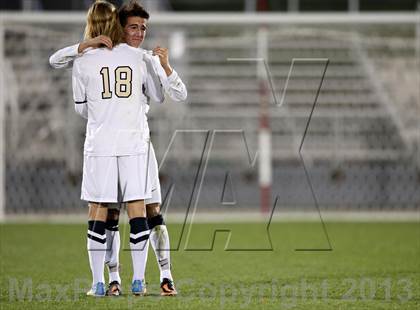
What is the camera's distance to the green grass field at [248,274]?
449 cm

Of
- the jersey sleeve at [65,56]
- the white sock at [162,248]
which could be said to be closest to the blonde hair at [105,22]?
the jersey sleeve at [65,56]

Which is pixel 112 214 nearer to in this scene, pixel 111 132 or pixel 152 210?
pixel 152 210

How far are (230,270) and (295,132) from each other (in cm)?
701

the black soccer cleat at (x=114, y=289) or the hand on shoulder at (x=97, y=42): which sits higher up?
the hand on shoulder at (x=97, y=42)

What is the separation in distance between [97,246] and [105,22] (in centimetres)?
110

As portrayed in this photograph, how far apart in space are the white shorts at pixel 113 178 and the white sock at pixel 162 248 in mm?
324

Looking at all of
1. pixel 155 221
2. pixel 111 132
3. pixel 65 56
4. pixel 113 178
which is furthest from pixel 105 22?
pixel 155 221

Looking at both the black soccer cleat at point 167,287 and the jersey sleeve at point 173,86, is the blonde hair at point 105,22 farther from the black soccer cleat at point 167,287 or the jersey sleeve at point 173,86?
the black soccer cleat at point 167,287

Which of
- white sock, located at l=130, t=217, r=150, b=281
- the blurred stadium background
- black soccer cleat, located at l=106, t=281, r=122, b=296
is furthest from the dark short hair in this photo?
the blurred stadium background

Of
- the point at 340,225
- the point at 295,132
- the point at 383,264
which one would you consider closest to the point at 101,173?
the point at 383,264

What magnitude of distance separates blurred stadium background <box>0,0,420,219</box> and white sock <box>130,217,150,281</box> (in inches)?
253

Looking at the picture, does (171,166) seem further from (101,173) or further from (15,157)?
(101,173)

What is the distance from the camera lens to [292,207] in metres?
11.8

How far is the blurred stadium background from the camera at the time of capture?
11703mm
